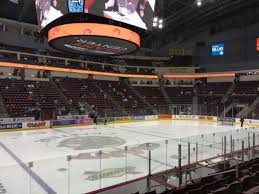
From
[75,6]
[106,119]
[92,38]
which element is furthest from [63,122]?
[75,6]

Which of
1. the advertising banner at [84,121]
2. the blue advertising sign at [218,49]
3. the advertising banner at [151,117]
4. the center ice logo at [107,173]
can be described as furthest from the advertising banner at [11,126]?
the blue advertising sign at [218,49]

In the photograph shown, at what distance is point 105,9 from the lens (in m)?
11.2

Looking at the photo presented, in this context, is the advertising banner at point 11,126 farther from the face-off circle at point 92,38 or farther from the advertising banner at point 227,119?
the advertising banner at point 227,119

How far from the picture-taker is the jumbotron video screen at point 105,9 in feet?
36.0

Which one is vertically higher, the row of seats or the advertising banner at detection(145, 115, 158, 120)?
the row of seats

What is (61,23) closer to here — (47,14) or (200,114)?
(47,14)

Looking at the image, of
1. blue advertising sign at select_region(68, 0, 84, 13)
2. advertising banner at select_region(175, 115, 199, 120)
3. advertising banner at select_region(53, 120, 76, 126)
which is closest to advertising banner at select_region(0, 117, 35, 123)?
advertising banner at select_region(53, 120, 76, 126)

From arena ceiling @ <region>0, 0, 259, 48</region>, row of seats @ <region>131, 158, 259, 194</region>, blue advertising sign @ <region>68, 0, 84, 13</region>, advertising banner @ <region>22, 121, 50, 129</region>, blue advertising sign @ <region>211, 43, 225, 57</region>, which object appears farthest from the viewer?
blue advertising sign @ <region>211, 43, 225, 57</region>

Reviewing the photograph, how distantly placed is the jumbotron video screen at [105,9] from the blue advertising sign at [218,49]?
24.1 meters

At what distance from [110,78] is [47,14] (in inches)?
1073

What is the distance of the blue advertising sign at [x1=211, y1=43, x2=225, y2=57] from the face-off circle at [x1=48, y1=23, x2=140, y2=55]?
74.1 ft

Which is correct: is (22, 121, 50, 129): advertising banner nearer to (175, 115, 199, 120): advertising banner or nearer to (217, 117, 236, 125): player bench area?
(175, 115, 199, 120): advertising banner

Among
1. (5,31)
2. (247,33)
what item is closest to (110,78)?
(5,31)

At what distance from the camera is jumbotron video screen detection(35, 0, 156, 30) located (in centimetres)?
1097
